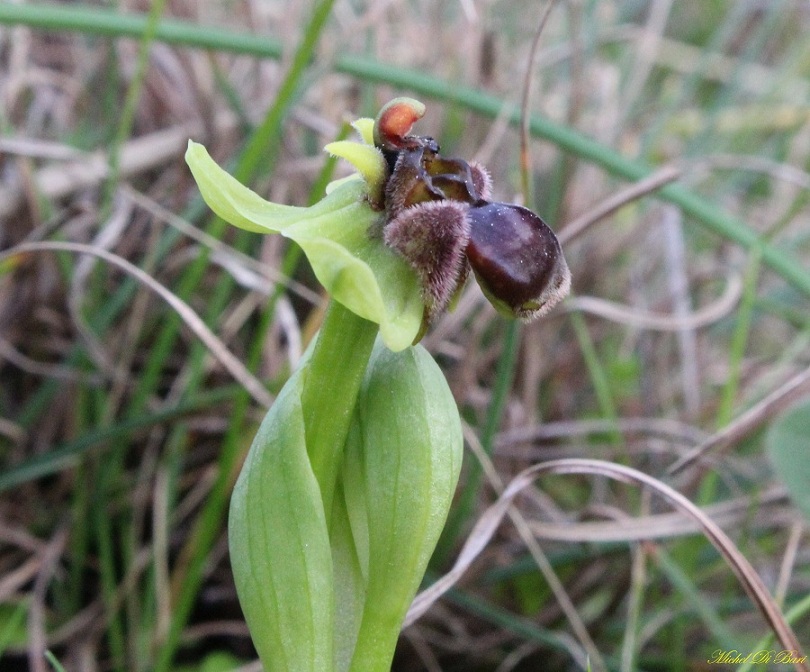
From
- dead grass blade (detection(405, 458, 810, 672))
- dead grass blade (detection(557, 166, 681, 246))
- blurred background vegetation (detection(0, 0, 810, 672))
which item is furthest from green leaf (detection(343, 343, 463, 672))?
dead grass blade (detection(557, 166, 681, 246))

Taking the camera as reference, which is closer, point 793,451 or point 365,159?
point 365,159

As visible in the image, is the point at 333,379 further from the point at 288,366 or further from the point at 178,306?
A: the point at 288,366

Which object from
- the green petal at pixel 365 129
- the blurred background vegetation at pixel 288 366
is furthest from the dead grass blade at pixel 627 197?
the green petal at pixel 365 129

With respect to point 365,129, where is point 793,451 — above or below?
below

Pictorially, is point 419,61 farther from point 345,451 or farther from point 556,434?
point 345,451

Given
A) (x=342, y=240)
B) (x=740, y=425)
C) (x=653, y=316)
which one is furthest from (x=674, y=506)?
(x=653, y=316)
